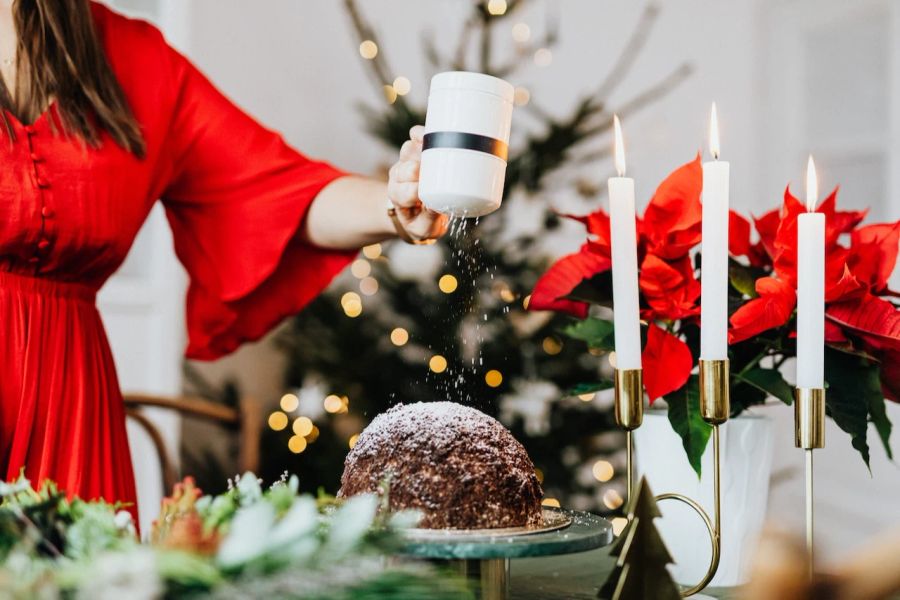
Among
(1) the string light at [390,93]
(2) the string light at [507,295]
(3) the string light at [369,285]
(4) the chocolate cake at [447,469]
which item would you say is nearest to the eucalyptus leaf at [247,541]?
(4) the chocolate cake at [447,469]

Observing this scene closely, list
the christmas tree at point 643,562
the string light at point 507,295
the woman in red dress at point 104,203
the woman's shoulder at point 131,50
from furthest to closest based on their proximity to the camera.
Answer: the string light at point 507,295
the woman's shoulder at point 131,50
the woman in red dress at point 104,203
the christmas tree at point 643,562

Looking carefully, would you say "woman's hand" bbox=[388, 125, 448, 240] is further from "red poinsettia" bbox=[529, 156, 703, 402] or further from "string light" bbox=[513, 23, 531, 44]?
"string light" bbox=[513, 23, 531, 44]

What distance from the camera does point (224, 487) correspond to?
9.57 feet

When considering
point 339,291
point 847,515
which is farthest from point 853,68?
point 339,291

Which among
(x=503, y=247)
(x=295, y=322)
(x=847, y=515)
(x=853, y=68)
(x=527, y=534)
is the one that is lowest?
(x=847, y=515)

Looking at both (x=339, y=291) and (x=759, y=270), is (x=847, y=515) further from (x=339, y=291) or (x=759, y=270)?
(x=759, y=270)

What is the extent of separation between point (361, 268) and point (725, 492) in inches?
77.5

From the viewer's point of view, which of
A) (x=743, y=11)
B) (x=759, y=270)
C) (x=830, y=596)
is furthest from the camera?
(x=743, y=11)

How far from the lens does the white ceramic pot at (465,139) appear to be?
78cm

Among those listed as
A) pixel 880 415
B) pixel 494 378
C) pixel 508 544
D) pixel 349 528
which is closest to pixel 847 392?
pixel 880 415

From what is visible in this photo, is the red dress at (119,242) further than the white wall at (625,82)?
No

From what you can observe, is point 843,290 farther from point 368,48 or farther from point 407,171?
point 368,48

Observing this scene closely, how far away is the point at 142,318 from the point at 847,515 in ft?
7.51

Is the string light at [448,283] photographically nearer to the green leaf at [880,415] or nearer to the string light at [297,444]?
A: the string light at [297,444]
